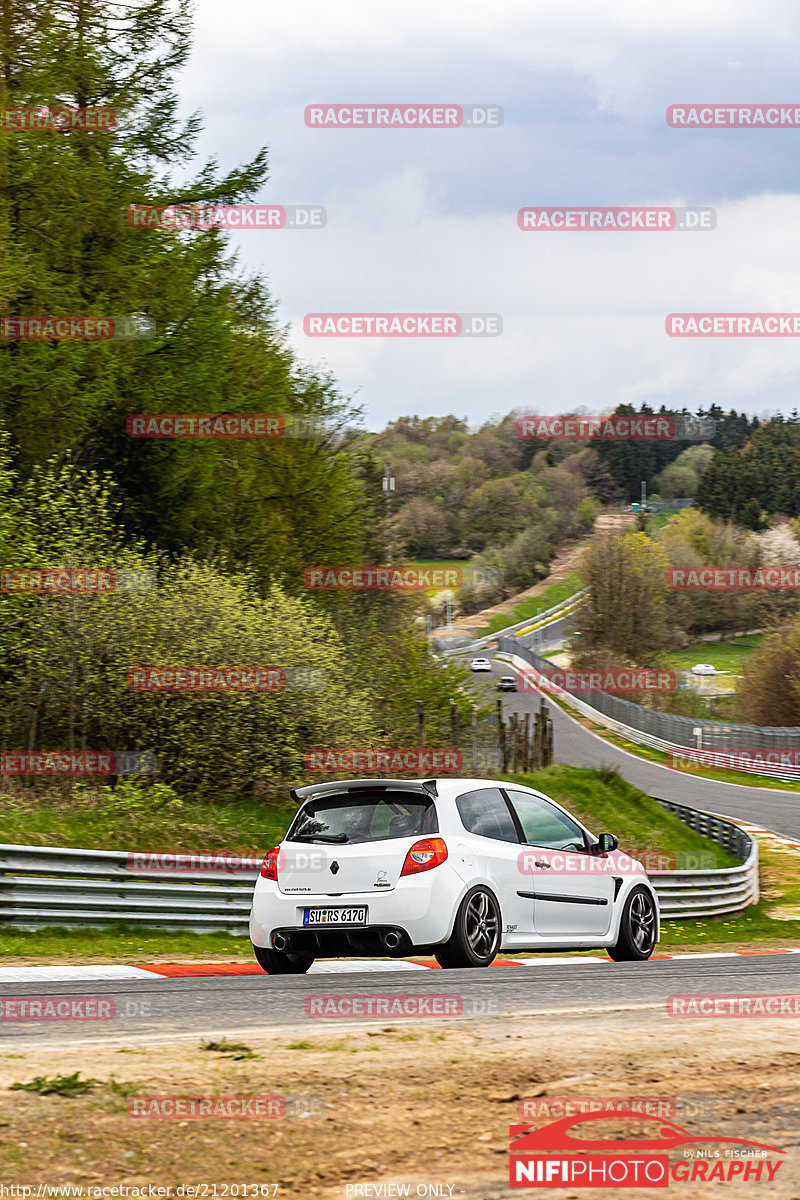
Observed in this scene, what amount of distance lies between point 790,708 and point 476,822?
55978 millimetres

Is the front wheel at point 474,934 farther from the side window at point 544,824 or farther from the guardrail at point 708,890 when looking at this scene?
the guardrail at point 708,890

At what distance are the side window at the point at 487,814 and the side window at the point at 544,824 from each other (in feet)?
0.72

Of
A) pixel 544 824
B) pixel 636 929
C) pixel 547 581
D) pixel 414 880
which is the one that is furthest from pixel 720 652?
pixel 414 880

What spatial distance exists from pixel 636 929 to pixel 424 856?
123 inches

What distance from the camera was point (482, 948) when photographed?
29.3 feet

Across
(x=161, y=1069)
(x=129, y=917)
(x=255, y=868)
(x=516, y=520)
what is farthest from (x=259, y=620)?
(x=516, y=520)

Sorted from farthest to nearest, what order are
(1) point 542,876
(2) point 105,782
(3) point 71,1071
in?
(2) point 105,782
(1) point 542,876
(3) point 71,1071

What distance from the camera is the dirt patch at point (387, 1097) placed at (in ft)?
12.6

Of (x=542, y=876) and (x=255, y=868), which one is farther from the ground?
(x=542, y=876)

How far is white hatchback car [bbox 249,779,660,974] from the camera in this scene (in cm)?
855

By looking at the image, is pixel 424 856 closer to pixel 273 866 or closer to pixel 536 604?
pixel 273 866

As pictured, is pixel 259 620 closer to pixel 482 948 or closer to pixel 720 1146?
Result: pixel 482 948

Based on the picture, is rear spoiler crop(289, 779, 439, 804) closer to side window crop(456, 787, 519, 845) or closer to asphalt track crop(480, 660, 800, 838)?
side window crop(456, 787, 519, 845)

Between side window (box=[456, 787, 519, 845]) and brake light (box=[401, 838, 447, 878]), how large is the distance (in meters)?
0.42
